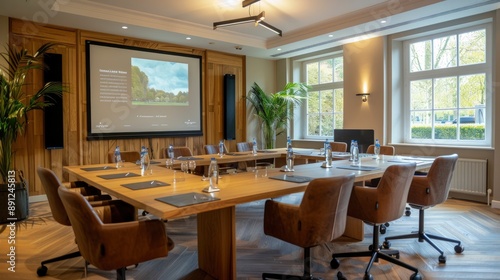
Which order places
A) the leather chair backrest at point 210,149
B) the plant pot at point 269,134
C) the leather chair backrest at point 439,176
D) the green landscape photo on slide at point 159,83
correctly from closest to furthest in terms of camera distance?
the leather chair backrest at point 439,176 < the leather chair backrest at point 210,149 < the green landscape photo on slide at point 159,83 < the plant pot at point 269,134

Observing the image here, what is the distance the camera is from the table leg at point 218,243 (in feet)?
7.75

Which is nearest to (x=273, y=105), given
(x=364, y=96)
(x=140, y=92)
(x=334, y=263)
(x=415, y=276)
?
(x=364, y=96)

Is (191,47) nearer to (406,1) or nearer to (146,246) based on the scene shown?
(406,1)

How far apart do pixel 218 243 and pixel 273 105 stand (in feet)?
18.4

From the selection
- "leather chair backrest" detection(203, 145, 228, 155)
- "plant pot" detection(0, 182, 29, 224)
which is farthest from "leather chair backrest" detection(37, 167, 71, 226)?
"leather chair backrest" detection(203, 145, 228, 155)

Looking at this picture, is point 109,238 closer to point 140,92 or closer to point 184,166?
point 184,166

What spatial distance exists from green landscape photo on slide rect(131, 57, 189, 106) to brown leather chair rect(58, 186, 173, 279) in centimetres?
461

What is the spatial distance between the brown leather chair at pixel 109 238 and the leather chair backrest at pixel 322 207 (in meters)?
0.95

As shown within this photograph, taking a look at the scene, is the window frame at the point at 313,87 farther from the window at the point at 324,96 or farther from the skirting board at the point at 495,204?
the skirting board at the point at 495,204

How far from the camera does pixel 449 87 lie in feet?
18.7

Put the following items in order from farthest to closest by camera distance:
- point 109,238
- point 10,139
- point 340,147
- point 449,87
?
point 449,87
point 340,147
point 10,139
point 109,238

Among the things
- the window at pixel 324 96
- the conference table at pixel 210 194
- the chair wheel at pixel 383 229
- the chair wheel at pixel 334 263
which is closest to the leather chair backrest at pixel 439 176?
the conference table at pixel 210 194

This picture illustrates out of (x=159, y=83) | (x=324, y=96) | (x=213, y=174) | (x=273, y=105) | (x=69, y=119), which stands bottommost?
(x=213, y=174)

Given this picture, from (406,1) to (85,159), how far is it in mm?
5723
